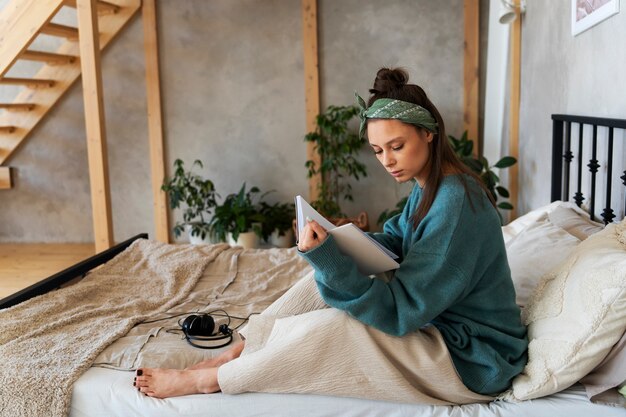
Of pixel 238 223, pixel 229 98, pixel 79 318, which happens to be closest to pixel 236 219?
pixel 238 223

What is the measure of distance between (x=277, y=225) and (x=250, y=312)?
273cm

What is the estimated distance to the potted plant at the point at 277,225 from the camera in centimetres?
509

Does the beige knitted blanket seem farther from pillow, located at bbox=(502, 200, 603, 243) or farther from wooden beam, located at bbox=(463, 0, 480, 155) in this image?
wooden beam, located at bbox=(463, 0, 480, 155)

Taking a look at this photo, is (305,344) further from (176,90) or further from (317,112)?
(176,90)

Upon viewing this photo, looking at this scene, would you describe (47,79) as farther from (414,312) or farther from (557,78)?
(414,312)

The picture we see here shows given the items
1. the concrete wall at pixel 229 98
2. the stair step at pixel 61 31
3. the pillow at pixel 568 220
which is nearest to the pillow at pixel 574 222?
the pillow at pixel 568 220

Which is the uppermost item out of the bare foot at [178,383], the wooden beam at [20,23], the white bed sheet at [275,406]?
the wooden beam at [20,23]

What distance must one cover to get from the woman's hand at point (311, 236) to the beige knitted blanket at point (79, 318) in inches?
30.7

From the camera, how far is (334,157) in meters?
5.05

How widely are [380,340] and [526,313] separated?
49 cm

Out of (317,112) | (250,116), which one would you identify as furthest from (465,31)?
(250,116)

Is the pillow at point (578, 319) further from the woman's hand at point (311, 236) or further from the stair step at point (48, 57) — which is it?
the stair step at point (48, 57)

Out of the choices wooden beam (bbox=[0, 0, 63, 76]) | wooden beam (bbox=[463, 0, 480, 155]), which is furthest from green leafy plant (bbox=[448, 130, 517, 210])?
wooden beam (bbox=[0, 0, 63, 76])

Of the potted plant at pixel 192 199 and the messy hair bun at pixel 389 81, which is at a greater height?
the messy hair bun at pixel 389 81
